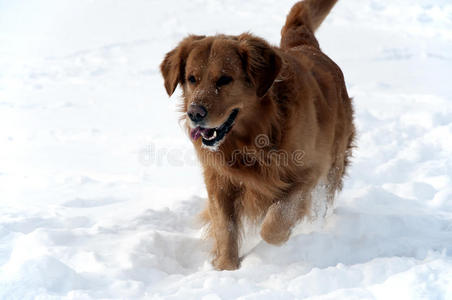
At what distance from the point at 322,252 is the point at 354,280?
0.69m

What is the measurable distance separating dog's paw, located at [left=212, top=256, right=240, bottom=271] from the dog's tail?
2410mm

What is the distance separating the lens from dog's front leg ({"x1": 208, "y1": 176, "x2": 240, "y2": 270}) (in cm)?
340

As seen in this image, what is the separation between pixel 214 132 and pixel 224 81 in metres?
0.35

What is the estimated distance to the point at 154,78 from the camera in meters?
9.23

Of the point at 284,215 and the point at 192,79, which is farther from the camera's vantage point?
the point at 284,215

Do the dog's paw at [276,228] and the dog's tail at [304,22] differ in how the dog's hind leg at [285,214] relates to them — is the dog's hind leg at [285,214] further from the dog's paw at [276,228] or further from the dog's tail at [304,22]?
the dog's tail at [304,22]

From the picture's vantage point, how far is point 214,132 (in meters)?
3.01

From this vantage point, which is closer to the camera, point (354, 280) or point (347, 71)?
point (354, 280)

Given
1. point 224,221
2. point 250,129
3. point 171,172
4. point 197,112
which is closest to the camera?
point 197,112

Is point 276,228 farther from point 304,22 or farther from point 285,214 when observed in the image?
point 304,22

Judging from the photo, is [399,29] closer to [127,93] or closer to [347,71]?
[347,71]

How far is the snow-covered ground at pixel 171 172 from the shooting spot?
2533mm

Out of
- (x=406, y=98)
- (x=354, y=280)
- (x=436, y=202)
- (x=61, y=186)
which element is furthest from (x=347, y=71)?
(x=354, y=280)

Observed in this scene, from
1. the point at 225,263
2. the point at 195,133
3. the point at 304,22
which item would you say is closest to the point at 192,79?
the point at 195,133
